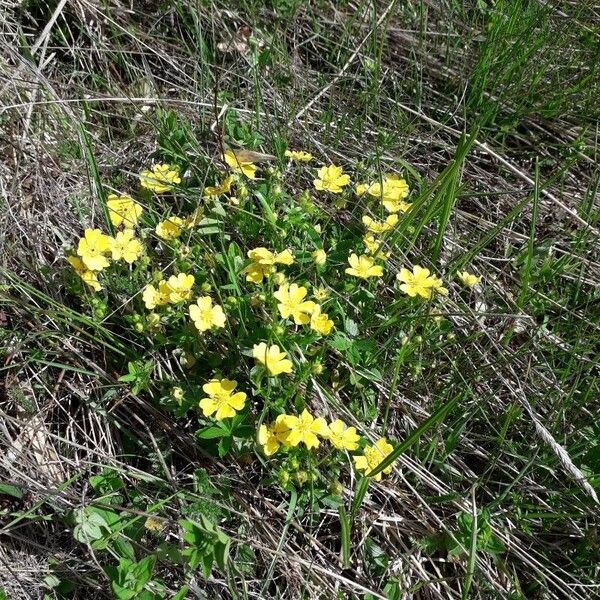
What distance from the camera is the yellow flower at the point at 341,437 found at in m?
1.88

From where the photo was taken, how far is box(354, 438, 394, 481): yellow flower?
189cm

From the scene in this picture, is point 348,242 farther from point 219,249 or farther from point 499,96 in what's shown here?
point 499,96

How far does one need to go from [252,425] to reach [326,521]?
0.38 metres

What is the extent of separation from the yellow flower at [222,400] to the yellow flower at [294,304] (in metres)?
0.25

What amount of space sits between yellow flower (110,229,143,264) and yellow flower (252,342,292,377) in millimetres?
483

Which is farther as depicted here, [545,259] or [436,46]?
[436,46]

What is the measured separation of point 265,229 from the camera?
7.41ft

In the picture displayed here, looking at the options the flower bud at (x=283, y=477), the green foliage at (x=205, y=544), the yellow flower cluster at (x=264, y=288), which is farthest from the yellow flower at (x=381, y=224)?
the green foliage at (x=205, y=544)

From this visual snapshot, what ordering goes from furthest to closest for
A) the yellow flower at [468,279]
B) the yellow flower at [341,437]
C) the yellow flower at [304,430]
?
the yellow flower at [468,279], the yellow flower at [341,437], the yellow flower at [304,430]

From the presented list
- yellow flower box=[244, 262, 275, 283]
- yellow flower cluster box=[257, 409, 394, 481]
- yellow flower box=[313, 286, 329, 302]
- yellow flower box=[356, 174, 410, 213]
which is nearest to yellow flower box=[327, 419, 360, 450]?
yellow flower cluster box=[257, 409, 394, 481]

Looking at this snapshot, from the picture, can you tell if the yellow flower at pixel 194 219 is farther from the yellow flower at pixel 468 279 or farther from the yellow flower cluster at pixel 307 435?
the yellow flower at pixel 468 279

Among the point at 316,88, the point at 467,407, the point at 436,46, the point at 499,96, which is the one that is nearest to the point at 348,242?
the point at 467,407

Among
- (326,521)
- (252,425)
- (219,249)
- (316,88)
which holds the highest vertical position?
(316,88)

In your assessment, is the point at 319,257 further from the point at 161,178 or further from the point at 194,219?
the point at 161,178
